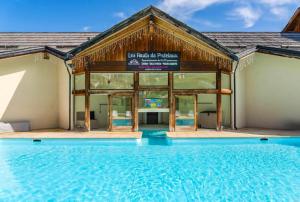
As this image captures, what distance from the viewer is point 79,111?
11344 millimetres

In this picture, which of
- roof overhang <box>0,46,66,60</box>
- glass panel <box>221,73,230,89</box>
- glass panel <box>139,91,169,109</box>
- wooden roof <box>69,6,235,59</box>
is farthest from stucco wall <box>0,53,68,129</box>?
glass panel <box>221,73,230,89</box>

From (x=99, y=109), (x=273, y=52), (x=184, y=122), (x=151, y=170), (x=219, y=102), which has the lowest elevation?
(x=151, y=170)

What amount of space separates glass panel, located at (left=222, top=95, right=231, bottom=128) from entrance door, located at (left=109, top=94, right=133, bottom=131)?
174 inches

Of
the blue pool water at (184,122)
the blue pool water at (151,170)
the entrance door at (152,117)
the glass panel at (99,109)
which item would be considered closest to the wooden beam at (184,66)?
the blue pool water at (184,122)

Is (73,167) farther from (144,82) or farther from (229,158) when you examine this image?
(144,82)

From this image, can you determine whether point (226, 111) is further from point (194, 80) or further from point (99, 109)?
point (99, 109)

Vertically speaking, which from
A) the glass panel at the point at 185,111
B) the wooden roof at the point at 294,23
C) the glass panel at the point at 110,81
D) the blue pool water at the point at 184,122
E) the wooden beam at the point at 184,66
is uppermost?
the wooden roof at the point at 294,23

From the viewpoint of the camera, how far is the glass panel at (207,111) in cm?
1201

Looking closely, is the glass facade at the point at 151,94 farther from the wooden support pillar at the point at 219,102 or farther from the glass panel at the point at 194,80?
the wooden support pillar at the point at 219,102

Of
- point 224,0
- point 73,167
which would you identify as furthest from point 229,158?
point 224,0

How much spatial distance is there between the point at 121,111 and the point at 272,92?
722 cm

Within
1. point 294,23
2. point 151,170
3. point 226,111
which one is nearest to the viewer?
point 151,170

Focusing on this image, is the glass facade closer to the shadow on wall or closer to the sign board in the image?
the sign board

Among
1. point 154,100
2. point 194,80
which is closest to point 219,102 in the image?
point 194,80
